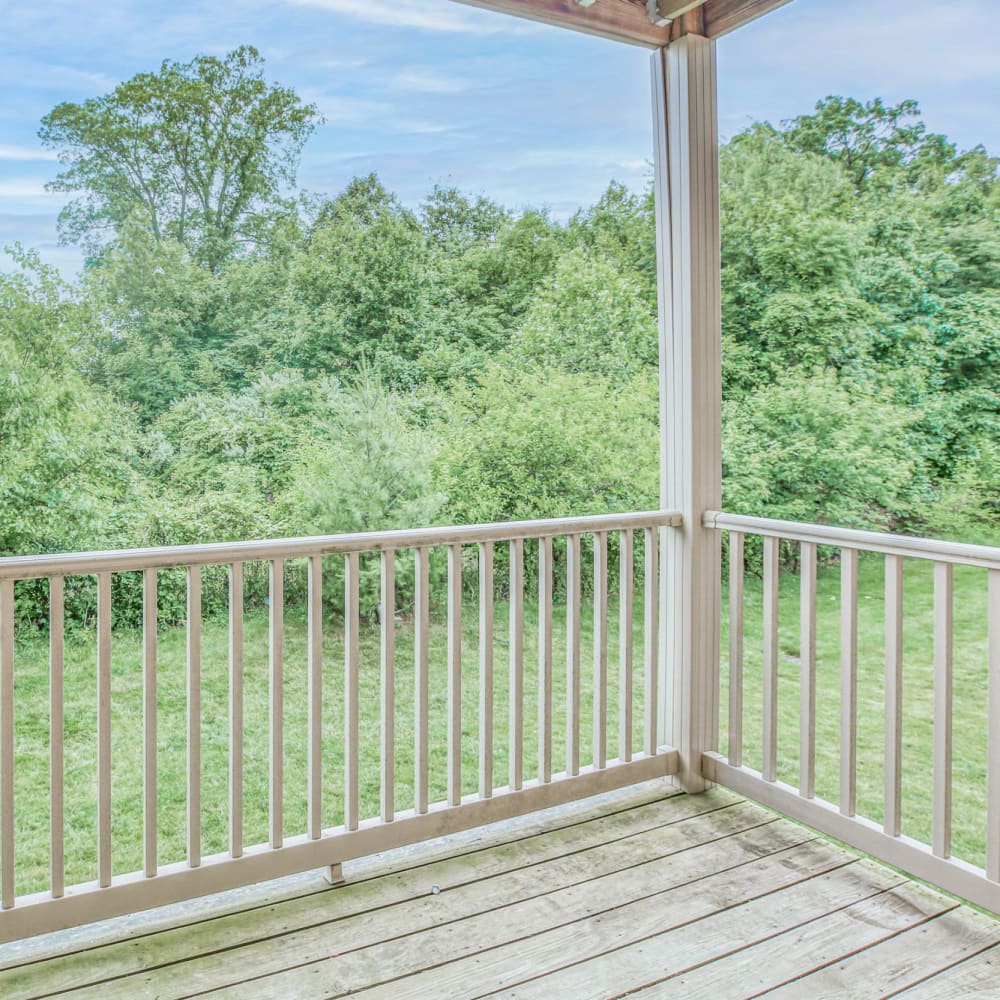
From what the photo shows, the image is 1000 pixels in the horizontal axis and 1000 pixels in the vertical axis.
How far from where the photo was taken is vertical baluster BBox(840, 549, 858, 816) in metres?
2.17

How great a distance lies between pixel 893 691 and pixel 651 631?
2.78 feet

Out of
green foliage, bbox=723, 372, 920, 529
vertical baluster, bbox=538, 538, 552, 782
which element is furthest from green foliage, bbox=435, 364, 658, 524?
vertical baluster, bbox=538, 538, 552, 782

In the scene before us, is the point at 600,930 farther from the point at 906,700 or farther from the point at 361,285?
the point at 361,285

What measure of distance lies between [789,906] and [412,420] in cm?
253

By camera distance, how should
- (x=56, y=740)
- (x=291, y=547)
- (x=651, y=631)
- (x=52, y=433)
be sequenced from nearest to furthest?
(x=56, y=740) → (x=291, y=547) → (x=651, y=631) → (x=52, y=433)

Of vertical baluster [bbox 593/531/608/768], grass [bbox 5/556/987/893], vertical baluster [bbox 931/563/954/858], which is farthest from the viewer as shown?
grass [bbox 5/556/987/893]

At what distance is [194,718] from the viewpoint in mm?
1922

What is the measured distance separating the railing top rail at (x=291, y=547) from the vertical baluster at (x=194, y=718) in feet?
0.27

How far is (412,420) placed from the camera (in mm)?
3688

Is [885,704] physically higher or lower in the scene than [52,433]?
lower

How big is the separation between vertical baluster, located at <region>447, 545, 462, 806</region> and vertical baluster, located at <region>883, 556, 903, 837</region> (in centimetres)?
119

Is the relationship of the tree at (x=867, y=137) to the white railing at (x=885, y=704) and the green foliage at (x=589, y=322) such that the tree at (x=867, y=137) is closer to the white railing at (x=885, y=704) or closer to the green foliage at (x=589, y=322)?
the green foliage at (x=589, y=322)

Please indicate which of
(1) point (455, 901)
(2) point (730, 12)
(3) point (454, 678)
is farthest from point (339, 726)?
(2) point (730, 12)

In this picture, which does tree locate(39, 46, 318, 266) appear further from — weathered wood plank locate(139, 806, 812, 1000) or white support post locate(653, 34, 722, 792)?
weathered wood plank locate(139, 806, 812, 1000)
